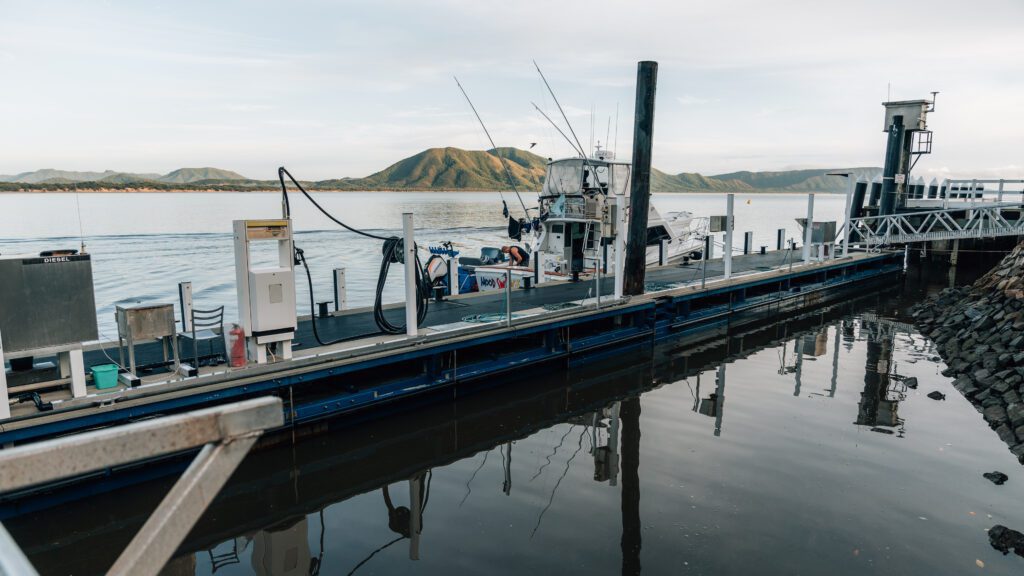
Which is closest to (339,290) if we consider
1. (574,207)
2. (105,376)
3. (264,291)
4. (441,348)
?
(441,348)

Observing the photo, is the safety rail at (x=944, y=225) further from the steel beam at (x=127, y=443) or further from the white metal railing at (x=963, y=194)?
the steel beam at (x=127, y=443)

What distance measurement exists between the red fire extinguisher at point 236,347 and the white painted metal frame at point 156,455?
7255 mm

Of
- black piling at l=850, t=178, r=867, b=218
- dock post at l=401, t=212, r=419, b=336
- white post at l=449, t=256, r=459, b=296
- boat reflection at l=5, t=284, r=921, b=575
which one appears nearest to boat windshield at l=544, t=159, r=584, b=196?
white post at l=449, t=256, r=459, b=296

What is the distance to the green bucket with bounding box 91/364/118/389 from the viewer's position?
766cm

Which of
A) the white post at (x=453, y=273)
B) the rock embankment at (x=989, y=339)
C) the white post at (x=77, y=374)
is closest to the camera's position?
the white post at (x=77, y=374)

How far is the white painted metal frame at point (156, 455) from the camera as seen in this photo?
1534 mm

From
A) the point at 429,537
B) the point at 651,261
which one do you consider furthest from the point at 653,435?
the point at 651,261

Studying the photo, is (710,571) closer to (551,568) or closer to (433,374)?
(551,568)

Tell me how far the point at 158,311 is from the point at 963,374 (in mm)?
13661

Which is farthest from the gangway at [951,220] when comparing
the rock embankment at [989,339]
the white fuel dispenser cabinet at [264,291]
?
the white fuel dispenser cabinet at [264,291]

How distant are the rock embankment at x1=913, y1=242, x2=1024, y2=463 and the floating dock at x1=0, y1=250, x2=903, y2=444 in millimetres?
4082

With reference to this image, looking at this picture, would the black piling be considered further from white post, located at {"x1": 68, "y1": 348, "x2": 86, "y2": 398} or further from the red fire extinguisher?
white post, located at {"x1": 68, "y1": 348, "x2": 86, "y2": 398}

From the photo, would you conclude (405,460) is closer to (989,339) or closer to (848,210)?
(989,339)

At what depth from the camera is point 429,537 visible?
7000 millimetres
